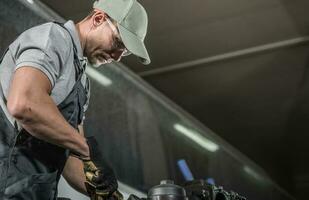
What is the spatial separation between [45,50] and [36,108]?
18 centimetres

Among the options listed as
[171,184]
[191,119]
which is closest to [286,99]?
[191,119]

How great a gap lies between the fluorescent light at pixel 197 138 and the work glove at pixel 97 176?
97.7 inches

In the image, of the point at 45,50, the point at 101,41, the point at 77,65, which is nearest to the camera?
the point at 45,50

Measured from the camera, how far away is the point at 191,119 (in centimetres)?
436

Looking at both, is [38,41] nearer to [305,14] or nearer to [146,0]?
[146,0]

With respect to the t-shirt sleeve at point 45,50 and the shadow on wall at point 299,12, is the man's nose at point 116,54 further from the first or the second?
the shadow on wall at point 299,12

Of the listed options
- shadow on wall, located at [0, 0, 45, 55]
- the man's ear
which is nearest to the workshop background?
shadow on wall, located at [0, 0, 45, 55]

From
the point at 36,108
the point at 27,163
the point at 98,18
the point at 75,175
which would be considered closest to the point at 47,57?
the point at 36,108

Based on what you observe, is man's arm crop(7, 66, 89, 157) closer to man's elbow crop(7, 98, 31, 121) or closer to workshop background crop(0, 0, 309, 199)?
man's elbow crop(7, 98, 31, 121)

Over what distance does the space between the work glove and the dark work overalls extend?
0.28 ft

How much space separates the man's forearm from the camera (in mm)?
1201

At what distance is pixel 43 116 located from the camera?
3.98 feet

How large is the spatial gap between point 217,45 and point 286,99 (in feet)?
4.09

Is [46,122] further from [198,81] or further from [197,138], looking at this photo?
[197,138]
